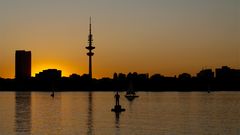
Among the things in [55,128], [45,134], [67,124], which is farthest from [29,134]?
[67,124]

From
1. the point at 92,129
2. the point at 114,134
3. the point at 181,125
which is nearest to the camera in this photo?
the point at 114,134

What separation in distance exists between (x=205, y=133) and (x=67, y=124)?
23.3 meters

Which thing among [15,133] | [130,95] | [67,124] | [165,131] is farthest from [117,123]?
[130,95]

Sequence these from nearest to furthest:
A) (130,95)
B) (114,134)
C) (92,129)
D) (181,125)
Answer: (114,134) → (92,129) → (181,125) → (130,95)

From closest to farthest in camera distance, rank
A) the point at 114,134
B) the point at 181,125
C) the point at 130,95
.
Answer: the point at 114,134 < the point at 181,125 < the point at 130,95

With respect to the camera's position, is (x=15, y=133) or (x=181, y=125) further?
(x=181, y=125)

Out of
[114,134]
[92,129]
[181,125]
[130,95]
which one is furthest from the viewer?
[130,95]

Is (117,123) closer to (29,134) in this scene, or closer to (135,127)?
(135,127)

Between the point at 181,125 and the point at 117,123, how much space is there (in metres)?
10.2

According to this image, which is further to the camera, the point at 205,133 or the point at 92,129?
the point at 92,129

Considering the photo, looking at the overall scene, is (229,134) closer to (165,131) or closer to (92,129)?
(165,131)

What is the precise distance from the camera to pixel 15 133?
66000 millimetres

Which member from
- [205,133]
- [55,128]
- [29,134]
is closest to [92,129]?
[55,128]

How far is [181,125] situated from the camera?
7669 cm
